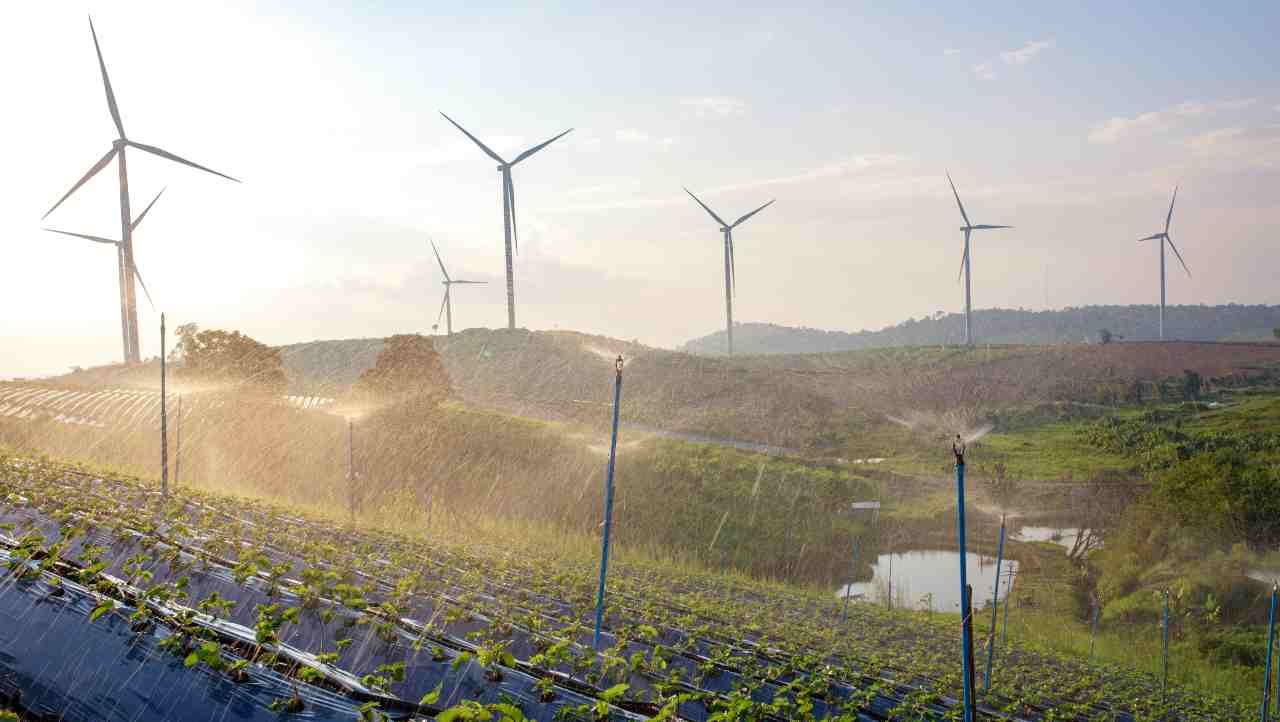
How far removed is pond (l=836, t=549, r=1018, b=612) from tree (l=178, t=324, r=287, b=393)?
1194 inches

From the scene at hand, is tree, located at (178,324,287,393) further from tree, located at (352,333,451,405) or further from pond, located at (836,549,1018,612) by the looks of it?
pond, located at (836,549,1018,612)

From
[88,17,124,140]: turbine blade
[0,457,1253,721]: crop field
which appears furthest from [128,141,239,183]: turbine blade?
[0,457,1253,721]: crop field

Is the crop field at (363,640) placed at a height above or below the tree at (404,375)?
below

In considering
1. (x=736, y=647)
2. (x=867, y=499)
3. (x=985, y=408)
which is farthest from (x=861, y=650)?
Result: (x=985, y=408)

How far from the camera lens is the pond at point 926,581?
37.8 m

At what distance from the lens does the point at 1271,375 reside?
89188 millimetres

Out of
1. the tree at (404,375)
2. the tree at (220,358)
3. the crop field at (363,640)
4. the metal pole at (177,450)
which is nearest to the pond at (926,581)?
the crop field at (363,640)

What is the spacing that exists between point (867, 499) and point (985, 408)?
40.7 m

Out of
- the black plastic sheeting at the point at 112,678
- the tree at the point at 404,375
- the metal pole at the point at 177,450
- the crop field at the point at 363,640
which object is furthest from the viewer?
the tree at the point at 404,375

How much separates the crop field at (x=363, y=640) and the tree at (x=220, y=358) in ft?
73.7

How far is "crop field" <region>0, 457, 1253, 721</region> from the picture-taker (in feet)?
24.3

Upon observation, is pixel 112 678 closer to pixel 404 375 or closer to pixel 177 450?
pixel 177 450

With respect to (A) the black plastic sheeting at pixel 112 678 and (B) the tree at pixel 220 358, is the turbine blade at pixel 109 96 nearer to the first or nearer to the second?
(B) the tree at pixel 220 358

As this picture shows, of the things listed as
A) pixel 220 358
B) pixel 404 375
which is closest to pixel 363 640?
pixel 404 375
